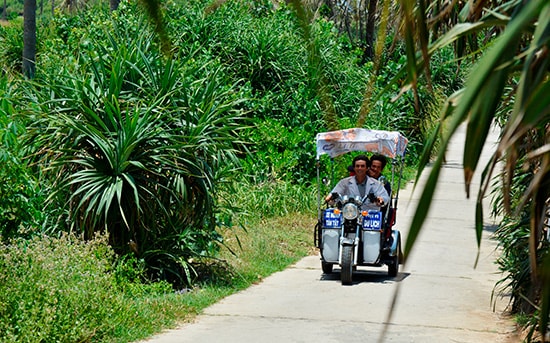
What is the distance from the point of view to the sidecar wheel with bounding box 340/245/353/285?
9.98 metres

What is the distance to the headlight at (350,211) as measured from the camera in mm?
10445

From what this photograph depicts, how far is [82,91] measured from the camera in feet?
28.5

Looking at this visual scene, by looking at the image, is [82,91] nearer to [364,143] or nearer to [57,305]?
[57,305]

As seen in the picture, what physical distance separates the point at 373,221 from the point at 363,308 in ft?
5.87

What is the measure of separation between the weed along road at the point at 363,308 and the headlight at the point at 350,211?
2.45ft

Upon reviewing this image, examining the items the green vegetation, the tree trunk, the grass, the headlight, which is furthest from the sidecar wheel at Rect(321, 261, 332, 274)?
the tree trunk

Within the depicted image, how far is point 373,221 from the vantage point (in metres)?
10.4

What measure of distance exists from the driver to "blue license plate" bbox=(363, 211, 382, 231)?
14 cm

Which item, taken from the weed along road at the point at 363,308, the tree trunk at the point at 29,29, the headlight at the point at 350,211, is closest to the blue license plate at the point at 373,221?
the headlight at the point at 350,211

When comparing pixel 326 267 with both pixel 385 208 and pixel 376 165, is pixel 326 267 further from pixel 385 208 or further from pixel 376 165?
pixel 376 165

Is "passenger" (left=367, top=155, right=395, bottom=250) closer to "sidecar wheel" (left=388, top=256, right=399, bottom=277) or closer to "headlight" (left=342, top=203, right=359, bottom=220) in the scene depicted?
"sidecar wheel" (left=388, top=256, right=399, bottom=277)

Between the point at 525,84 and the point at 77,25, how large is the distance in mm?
18341

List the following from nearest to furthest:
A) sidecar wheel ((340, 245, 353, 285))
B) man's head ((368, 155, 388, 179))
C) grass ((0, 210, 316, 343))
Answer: grass ((0, 210, 316, 343)) < sidecar wheel ((340, 245, 353, 285)) < man's head ((368, 155, 388, 179))

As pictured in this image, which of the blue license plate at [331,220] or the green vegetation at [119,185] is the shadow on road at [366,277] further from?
the green vegetation at [119,185]
